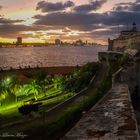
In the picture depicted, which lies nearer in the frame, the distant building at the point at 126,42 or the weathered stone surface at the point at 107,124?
the weathered stone surface at the point at 107,124

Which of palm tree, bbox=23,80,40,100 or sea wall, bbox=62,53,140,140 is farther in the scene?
palm tree, bbox=23,80,40,100

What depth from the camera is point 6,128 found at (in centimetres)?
3978

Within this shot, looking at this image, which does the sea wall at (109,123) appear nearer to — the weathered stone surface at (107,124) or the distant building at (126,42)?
the weathered stone surface at (107,124)

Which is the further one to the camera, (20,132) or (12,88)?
(12,88)

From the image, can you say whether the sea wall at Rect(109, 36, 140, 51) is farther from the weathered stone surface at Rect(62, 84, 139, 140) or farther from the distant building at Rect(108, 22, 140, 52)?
the weathered stone surface at Rect(62, 84, 139, 140)

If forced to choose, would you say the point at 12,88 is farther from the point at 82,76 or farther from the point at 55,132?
the point at 55,132

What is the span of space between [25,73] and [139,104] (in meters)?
65.0

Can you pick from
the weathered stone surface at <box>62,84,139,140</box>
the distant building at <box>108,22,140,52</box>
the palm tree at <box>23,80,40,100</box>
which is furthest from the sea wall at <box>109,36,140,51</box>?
the weathered stone surface at <box>62,84,139,140</box>

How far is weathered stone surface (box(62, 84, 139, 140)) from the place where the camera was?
14586 mm

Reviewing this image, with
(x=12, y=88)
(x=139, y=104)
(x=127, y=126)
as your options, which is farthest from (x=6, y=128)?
(x=12, y=88)

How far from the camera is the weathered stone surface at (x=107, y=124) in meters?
14.6

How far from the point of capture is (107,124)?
16.5 m

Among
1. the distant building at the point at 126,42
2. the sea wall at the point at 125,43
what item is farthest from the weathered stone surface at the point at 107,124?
the sea wall at the point at 125,43

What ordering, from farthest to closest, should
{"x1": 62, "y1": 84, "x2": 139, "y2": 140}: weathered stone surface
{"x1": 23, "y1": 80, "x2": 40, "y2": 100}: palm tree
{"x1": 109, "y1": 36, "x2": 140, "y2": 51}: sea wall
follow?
{"x1": 23, "y1": 80, "x2": 40, "y2": 100}: palm tree, {"x1": 109, "y1": 36, "x2": 140, "y2": 51}: sea wall, {"x1": 62, "y1": 84, "x2": 139, "y2": 140}: weathered stone surface
